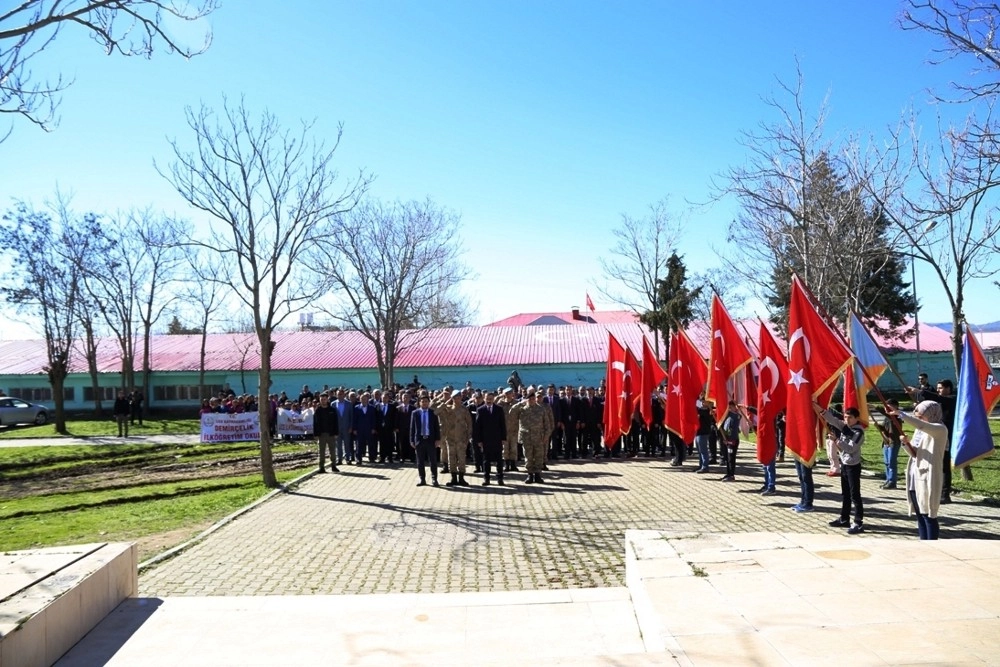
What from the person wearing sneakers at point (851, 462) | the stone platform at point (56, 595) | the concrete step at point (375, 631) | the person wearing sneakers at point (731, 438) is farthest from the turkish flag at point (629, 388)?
the stone platform at point (56, 595)

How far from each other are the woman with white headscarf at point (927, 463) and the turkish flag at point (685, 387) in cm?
675

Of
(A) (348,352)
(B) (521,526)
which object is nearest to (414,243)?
Result: (A) (348,352)

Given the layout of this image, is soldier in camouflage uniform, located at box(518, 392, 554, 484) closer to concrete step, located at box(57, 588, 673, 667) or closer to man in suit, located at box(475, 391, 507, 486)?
man in suit, located at box(475, 391, 507, 486)

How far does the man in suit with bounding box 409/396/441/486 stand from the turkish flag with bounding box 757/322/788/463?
6.21 m

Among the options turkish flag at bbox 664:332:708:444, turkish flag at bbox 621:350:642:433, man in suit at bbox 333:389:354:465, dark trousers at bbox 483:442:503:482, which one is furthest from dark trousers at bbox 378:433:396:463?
turkish flag at bbox 664:332:708:444

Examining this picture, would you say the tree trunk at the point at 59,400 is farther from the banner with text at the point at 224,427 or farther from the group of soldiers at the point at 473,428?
the group of soldiers at the point at 473,428

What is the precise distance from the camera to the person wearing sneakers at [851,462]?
31.2ft

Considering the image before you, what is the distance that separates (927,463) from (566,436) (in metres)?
11.9

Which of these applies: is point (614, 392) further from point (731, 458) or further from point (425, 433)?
point (425, 433)

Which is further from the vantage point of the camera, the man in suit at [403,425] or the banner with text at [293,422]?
the banner with text at [293,422]

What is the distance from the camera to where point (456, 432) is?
14.8 meters

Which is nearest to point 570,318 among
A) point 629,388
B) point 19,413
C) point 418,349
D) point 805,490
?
point 418,349

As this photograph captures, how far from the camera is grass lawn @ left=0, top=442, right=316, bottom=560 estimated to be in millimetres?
10992

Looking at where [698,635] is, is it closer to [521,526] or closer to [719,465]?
[521,526]
